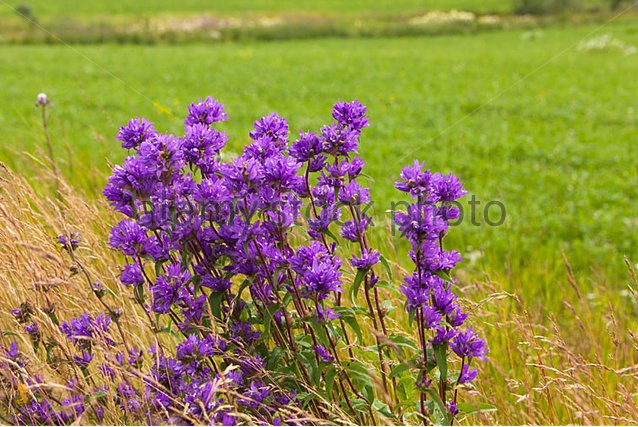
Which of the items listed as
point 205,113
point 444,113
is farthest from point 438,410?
point 444,113

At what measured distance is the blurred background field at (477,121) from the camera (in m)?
3.77

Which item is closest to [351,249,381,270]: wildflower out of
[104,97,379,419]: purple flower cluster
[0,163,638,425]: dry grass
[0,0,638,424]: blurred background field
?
[104,97,379,419]: purple flower cluster

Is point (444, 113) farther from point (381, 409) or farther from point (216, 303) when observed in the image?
point (216, 303)

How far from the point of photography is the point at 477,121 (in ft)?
40.6

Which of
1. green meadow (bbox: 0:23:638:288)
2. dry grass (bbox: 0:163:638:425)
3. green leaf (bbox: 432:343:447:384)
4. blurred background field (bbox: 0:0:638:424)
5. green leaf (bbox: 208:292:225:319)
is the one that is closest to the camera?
green leaf (bbox: 432:343:447:384)

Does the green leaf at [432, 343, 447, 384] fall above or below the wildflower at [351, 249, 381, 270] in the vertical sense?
below

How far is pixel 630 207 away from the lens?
725cm

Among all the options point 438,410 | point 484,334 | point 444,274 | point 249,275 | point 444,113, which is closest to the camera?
point 444,274

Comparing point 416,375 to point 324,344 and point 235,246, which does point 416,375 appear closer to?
point 324,344

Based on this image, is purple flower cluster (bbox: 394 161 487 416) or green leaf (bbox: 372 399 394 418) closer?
purple flower cluster (bbox: 394 161 487 416)

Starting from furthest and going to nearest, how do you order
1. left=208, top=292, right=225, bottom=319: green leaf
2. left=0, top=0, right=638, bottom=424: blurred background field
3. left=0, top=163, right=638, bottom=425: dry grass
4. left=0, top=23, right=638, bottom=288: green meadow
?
left=0, top=23, right=638, bottom=288: green meadow → left=0, top=0, right=638, bottom=424: blurred background field → left=0, top=163, right=638, bottom=425: dry grass → left=208, top=292, right=225, bottom=319: green leaf

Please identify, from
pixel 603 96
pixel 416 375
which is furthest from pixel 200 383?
pixel 603 96

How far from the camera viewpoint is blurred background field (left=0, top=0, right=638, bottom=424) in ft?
12.4

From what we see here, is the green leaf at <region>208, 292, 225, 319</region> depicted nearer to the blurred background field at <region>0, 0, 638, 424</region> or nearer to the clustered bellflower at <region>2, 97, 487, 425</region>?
the clustered bellflower at <region>2, 97, 487, 425</region>
